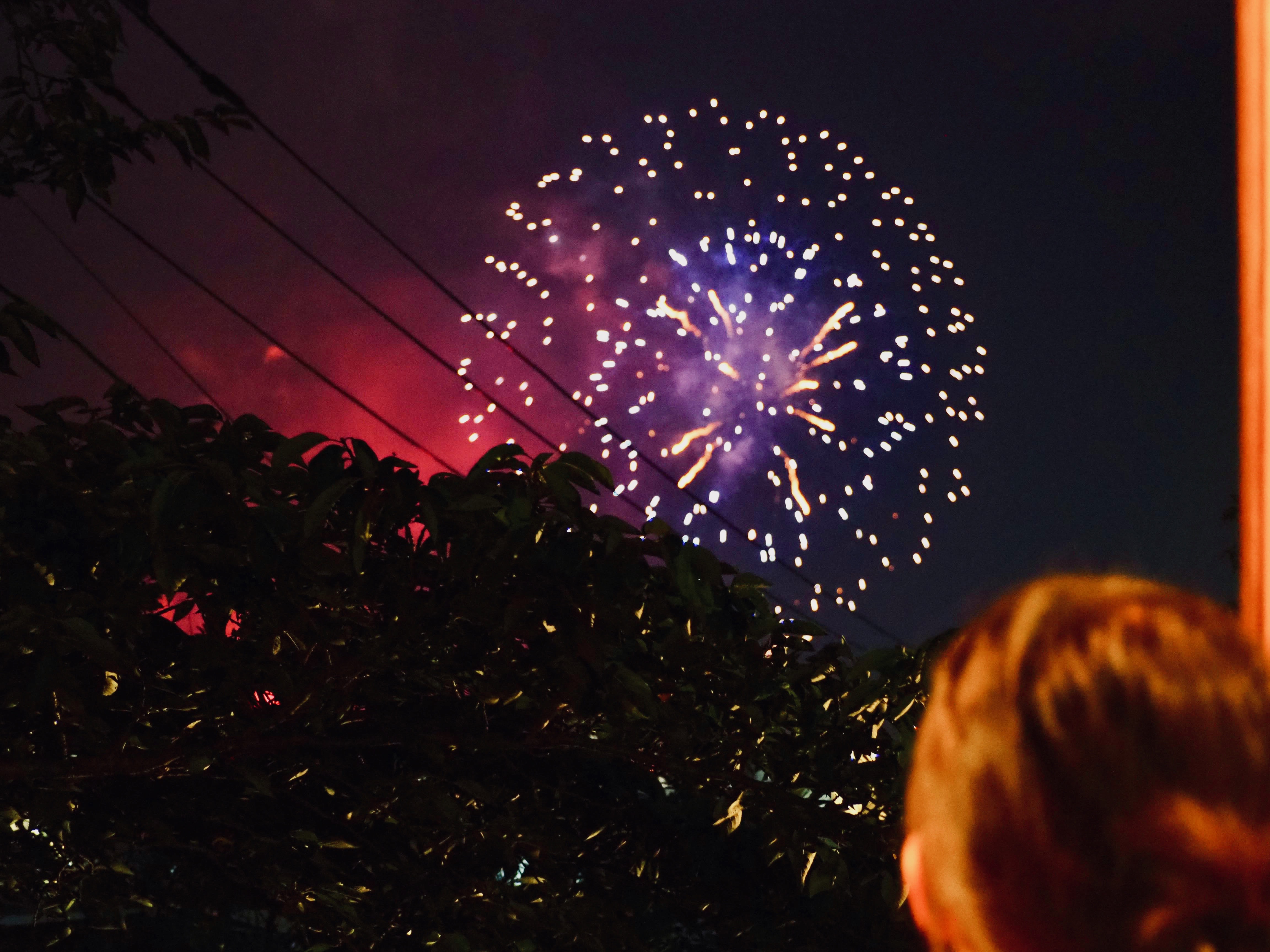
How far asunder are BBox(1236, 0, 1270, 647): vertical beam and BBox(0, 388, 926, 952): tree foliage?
1.53m

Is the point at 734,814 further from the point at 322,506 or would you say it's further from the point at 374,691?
the point at 322,506

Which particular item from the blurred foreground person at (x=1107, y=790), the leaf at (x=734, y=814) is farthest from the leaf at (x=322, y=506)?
the leaf at (x=734, y=814)

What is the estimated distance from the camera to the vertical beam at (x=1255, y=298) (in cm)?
100

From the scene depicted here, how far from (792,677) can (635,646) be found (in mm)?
856

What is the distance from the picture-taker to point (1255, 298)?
3.29 feet

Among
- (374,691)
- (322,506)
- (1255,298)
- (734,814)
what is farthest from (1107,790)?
(374,691)

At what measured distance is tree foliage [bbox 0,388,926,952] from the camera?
2.28 metres

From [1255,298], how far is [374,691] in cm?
288

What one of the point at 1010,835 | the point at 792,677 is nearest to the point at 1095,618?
the point at 1010,835

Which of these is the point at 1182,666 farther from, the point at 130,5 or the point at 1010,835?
the point at 130,5

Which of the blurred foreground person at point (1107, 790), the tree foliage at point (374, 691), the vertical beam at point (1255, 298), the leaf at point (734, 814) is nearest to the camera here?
the blurred foreground person at point (1107, 790)

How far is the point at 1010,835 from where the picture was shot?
2.50 ft

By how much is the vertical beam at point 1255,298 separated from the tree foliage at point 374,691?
1527 mm

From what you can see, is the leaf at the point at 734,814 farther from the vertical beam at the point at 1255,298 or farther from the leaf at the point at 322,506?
the vertical beam at the point at 1255,298
